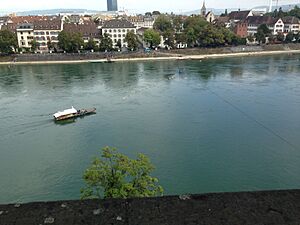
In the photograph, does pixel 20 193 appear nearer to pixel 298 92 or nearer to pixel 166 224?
pixel 166 224

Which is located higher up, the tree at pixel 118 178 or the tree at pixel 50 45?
the tree at pixel 50 45

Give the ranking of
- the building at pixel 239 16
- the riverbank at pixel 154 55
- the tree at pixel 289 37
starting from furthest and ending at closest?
the building at pixel 239 16 → the tree at pixel 289 37 → the riverbank at pixel 154 55

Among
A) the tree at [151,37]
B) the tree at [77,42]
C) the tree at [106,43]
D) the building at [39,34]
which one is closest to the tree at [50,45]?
the building at [39,34]

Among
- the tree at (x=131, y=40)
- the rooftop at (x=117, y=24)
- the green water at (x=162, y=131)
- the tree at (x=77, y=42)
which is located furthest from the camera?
the rooftop at (x=117, y=24)

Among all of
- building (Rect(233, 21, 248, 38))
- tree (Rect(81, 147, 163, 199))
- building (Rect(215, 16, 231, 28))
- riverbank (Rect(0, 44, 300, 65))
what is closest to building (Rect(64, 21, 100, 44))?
riverbank (Rect(0, 44, 300, 65))

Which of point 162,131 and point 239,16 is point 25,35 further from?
point 239,16

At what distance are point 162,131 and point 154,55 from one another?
31.6m

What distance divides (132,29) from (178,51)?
8.97 m

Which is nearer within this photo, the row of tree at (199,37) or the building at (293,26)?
the row of tree at (199,37)

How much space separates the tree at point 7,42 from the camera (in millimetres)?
43263

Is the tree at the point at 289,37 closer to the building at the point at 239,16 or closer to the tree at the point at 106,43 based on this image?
the building at the point at 239,16

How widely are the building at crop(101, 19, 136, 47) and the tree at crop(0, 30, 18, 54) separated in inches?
560

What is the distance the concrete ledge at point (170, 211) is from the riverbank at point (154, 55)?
138ft

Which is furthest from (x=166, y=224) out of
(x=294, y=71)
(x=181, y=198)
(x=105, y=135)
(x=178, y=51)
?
(x=178, y=51)
